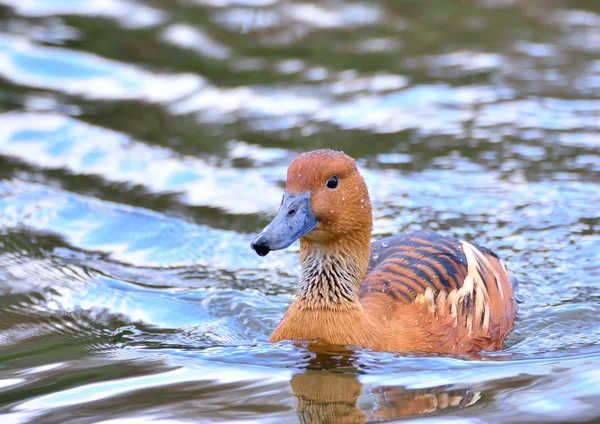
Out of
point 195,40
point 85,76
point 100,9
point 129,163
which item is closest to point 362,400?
point 129,163

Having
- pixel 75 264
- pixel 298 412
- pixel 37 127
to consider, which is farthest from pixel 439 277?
pixel 37 127

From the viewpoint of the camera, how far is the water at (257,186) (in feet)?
19.7

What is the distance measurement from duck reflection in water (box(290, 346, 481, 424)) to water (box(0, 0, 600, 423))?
0.07 ft

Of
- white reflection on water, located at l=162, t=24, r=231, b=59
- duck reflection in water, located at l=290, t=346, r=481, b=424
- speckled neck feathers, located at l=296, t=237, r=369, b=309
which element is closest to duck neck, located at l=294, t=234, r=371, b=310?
speckled neck feathers, located at l=296, t=237, r=369, b=309

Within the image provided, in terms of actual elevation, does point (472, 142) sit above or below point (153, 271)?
above

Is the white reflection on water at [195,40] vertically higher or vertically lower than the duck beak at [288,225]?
higher

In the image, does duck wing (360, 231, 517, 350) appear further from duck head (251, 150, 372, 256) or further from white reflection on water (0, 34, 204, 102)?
white reflection on water (0, 34, 204, 102)

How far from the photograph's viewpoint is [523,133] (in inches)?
430

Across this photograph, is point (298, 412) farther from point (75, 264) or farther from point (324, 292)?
point (75, 264)

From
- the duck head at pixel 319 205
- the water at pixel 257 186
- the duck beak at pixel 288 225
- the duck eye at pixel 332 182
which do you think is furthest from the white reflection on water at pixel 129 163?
the duck beak at pixel 288 225

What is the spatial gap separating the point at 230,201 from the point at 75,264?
6.12 feet

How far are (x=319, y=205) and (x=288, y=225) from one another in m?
0.31

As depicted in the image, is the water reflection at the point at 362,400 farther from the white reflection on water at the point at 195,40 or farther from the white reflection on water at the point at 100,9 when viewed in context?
the white reflection on water at the point at 100,9

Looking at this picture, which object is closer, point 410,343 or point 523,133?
point 410,343
